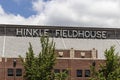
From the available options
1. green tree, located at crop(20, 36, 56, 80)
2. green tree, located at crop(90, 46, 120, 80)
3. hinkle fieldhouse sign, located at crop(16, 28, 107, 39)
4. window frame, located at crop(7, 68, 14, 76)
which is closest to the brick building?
hinkle fieldhouse sign, located at crop(16, 28, 107, 39)

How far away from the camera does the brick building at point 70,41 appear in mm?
71938

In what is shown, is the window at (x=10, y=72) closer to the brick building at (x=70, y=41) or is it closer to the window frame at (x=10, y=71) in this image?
the window frame at (x=10, y=71)

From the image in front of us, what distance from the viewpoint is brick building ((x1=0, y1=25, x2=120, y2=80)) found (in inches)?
2832

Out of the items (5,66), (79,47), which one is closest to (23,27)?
(79,47)

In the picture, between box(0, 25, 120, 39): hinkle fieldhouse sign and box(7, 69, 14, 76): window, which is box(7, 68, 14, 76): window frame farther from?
box(0, 25, 120, 39): hinkle fieldhouse sign

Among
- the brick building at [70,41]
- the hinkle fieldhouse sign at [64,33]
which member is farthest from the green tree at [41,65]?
the hinkle fieldhouse sign at [64,33]

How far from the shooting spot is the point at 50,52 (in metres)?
46.2

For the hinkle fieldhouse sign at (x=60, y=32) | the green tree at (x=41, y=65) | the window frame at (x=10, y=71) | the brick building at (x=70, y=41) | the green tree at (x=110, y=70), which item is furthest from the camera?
the hinkle fieldhouse sign at (x=60, y=32)

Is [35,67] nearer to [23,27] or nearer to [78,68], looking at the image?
[78,68]

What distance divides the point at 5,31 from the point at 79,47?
1634cm

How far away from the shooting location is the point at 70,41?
8806 centimetres

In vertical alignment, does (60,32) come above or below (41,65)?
above

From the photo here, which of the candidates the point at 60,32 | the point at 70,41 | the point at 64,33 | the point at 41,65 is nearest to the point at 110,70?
the point at 41,65

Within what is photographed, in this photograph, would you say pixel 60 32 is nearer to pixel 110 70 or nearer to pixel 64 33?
pixel 64 33
